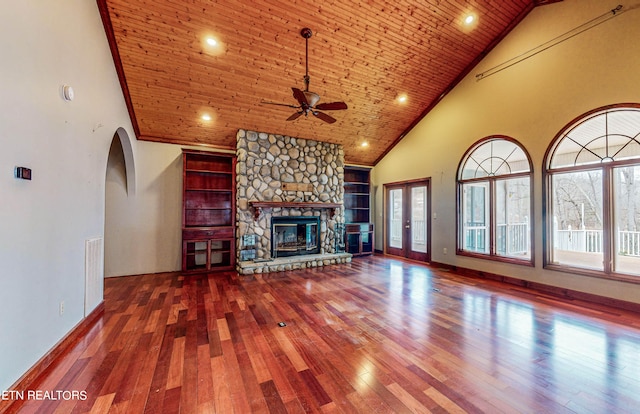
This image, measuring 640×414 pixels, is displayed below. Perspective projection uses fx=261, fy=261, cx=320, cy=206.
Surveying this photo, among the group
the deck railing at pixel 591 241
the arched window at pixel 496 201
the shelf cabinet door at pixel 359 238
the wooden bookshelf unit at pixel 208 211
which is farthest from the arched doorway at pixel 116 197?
the deck railing at pixel 591 241

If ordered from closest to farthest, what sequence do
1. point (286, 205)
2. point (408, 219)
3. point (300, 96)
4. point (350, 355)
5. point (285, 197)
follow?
point (350, 355)
point (300, 96)
point (286, 205)
point (285, 197)
point (408, 219)

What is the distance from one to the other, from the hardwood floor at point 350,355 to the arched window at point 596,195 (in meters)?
0.89

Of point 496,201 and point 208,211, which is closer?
point 496,201

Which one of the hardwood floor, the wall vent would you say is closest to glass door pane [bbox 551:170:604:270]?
the hardwood floor

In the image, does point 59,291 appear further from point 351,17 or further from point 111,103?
point 351,17

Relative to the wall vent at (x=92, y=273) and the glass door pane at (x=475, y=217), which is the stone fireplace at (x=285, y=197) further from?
the glass door pane at (x=475, y=217)

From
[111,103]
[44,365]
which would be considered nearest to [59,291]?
[44,365]

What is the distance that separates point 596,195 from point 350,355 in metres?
4.59

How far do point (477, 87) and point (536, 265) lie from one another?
367 centimetres

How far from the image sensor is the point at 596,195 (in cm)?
404

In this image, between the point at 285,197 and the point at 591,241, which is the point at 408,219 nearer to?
the point at 285,197

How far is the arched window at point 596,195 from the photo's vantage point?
3.72 metres

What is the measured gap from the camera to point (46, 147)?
7.60 feet

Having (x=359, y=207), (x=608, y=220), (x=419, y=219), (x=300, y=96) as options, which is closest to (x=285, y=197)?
(x=359, y=207)
